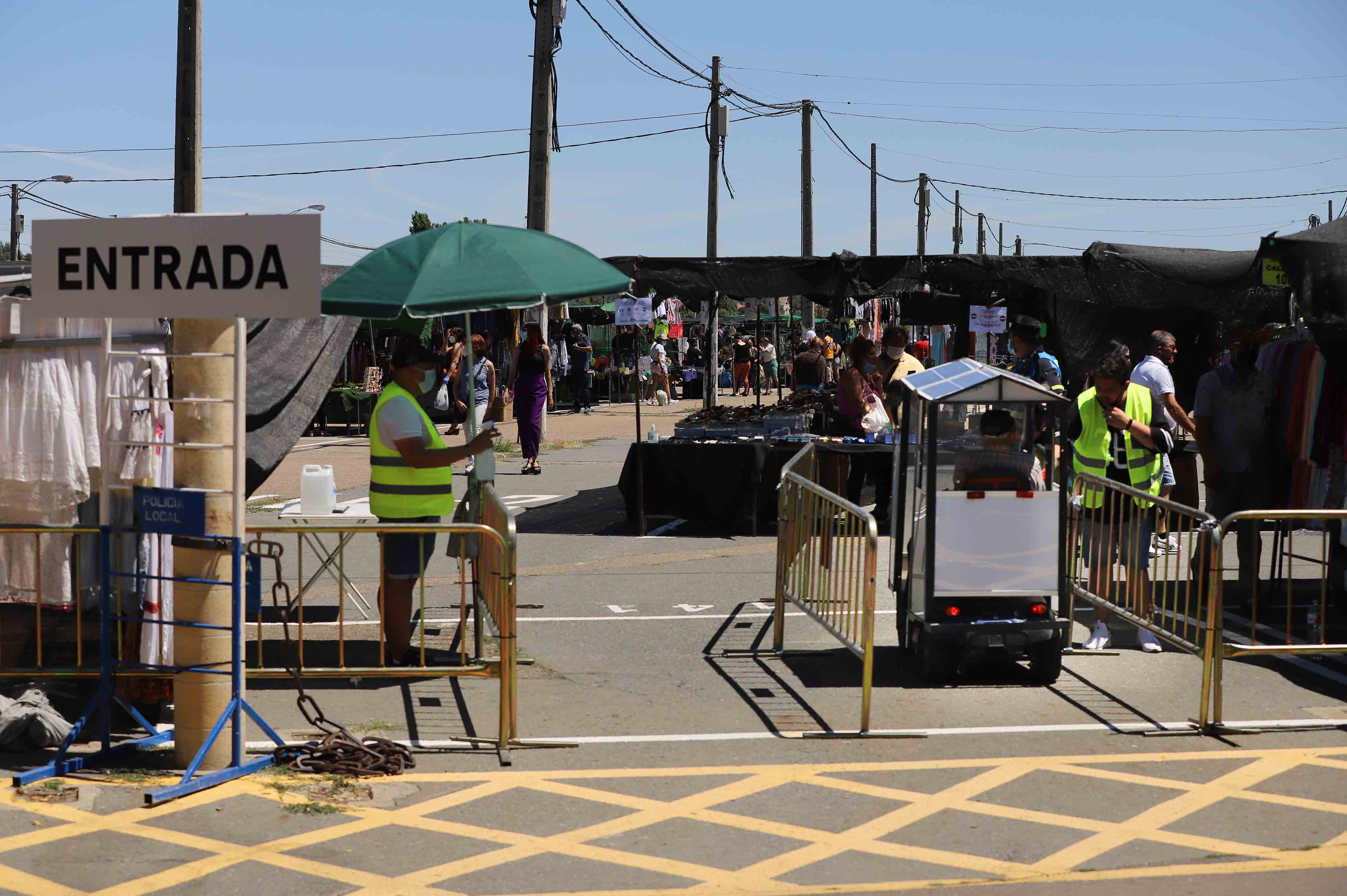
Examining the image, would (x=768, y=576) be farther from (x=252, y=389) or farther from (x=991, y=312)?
(x=991, y=312)

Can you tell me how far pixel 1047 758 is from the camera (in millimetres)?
6820

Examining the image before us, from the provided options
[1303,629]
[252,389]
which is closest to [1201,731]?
[1303,629]

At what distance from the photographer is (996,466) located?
8.15 m

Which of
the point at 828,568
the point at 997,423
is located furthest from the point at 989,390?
the point at 828,568

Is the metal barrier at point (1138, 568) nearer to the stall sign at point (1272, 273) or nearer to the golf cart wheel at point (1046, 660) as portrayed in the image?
the golf cart wheel at point (1046, 660)

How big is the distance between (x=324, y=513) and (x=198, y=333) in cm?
325

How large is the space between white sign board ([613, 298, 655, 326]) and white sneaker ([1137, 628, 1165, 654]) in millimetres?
9140

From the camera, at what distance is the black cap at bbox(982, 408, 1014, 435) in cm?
814

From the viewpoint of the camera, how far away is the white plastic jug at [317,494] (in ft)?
31.1

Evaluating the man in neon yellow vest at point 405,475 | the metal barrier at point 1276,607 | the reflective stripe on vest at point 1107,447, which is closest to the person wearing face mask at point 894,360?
the metal barrier at point 1276,607

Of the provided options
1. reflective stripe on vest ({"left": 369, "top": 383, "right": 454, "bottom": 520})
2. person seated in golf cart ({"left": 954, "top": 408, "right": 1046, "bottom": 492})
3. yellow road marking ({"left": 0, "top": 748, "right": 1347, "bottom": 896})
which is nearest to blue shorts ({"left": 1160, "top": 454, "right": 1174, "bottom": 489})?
person seated in golf cart ({"left": 954, "top": 408, "right": 1046, "bottom": 492})

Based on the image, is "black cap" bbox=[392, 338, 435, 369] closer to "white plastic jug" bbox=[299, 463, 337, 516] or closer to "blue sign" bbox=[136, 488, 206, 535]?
"white plastic jug" bbox=[299, 463, 337, 516]

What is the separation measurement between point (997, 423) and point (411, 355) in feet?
11.2

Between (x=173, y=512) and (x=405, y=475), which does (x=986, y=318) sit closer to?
(x=405, y=475)
